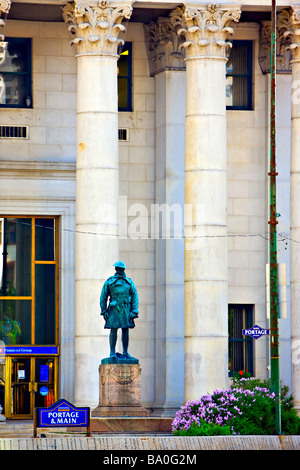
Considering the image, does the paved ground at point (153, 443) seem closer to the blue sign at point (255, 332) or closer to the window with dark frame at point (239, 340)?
the blue sign at point (255, 332)

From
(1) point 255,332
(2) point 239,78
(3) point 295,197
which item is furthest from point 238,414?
(2) point 239,78

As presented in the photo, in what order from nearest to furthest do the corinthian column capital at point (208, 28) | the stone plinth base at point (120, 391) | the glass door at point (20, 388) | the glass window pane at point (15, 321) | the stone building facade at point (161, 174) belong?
the stone plinth base at point (120, 391) < the stone building facade at point (161, 174) < the corinthian column capital at point (208, 28) < the glass door at point (20, 388) < the glass window pane at point (15, 321)

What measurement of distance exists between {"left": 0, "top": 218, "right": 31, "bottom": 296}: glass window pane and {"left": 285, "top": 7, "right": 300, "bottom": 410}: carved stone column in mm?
8763

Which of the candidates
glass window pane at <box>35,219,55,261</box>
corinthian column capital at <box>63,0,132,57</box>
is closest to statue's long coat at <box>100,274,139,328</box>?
corinthian column capital at <box>63,0,132,57</box>

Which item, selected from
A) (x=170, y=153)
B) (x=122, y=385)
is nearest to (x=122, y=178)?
(x=170, y=153)

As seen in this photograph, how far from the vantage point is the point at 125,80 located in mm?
48594

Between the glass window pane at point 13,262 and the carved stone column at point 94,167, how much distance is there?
4.56 meters

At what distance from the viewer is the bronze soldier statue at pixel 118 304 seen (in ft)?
124

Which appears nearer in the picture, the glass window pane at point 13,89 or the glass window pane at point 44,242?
the glass window pane at point 13,89

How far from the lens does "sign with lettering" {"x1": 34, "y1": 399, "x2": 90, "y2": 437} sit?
3067cm

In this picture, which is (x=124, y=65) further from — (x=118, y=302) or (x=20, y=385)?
(x=118, y=302)

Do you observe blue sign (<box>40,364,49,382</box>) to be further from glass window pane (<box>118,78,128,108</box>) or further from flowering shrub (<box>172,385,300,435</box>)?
flowering shrub (<box>172,385,300,435</box>)

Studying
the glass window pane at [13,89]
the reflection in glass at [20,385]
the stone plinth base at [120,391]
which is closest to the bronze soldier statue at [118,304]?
the stone plinth base at [120,391]
